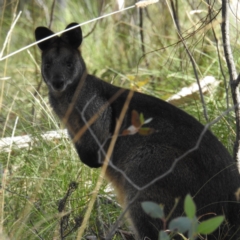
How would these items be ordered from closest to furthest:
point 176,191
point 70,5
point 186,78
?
point 176,191
point 186,78
point 70,5

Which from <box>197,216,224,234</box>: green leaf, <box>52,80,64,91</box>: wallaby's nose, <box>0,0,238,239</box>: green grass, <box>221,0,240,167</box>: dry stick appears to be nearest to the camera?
<box>197,216,224,234</box>: green leaf

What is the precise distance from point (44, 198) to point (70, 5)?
14.5 ft

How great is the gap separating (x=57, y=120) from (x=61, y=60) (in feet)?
3.14

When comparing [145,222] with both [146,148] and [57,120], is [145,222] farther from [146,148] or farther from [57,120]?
[57,120]

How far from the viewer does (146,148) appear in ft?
13.8

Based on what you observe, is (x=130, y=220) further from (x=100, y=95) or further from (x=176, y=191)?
(x=100, y=95)

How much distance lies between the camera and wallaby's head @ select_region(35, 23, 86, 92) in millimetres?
4657

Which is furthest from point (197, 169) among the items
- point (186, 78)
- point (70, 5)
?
point (70, 5)

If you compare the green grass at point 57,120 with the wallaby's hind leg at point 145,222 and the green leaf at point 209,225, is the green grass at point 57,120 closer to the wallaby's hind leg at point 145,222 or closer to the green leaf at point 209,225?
the wallaby's hind leg at point 145,222

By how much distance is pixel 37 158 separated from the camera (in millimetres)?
5172

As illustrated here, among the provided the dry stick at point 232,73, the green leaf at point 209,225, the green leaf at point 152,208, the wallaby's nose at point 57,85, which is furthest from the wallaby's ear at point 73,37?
the green leaf at point 209,225

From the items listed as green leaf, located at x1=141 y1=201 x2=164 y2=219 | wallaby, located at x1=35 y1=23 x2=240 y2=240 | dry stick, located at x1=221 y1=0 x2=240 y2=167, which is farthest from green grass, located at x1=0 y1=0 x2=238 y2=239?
green leaf, located at x1=141 y1=201 x2=164 y2=219

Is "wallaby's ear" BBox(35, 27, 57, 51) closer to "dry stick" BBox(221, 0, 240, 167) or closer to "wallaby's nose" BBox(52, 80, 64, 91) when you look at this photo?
"wallaby's nose" BBox(52, 80, 64, 91)

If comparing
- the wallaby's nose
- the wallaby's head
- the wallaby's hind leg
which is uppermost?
the wallaby's head
